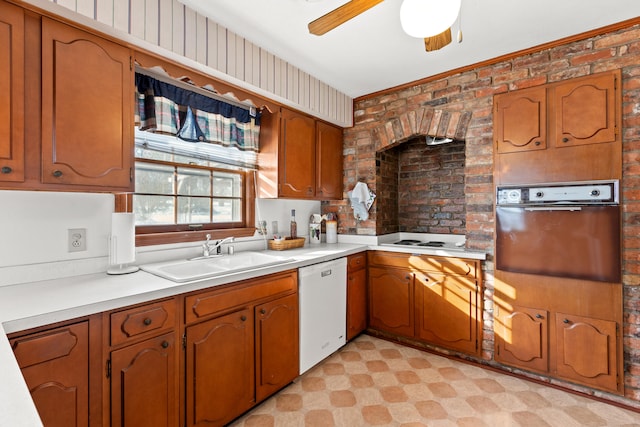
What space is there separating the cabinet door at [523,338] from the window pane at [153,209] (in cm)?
260

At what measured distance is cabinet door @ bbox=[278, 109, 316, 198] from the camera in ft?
8.68

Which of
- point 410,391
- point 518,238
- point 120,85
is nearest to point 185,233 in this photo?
point 120,85

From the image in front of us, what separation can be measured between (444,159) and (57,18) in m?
3.15

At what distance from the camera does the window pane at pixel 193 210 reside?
2.28 m

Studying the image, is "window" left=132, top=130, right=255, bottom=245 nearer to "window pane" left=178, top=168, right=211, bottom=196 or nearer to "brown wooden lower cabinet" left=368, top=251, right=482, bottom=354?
"window pane" left=178, top=168, right=211, bottom=196

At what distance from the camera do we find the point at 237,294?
69.9 inches

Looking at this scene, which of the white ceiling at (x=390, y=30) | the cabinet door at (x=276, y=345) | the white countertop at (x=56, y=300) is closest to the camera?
the white countertop at (x=56, y=300)

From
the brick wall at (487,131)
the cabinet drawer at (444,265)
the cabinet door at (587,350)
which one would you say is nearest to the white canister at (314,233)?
the brick wall at (487,131)

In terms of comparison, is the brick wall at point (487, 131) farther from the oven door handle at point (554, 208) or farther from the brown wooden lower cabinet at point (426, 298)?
the oven door handle at point (554, 208)

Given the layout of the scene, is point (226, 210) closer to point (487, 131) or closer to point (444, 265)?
point (444, 265)

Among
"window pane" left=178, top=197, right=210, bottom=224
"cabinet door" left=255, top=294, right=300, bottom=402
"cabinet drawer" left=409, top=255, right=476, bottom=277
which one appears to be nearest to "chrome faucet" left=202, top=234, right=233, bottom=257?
"window pane" left=178, top=197, right=210, bottom=224

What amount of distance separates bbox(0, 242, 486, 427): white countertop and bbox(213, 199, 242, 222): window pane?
845 mm

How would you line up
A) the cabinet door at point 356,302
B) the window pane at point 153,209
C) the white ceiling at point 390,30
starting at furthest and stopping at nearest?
the cabinet door at point 356,302
the window pane at point 153,209
the white ceiling at point 390,30

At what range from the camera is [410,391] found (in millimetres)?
2133
